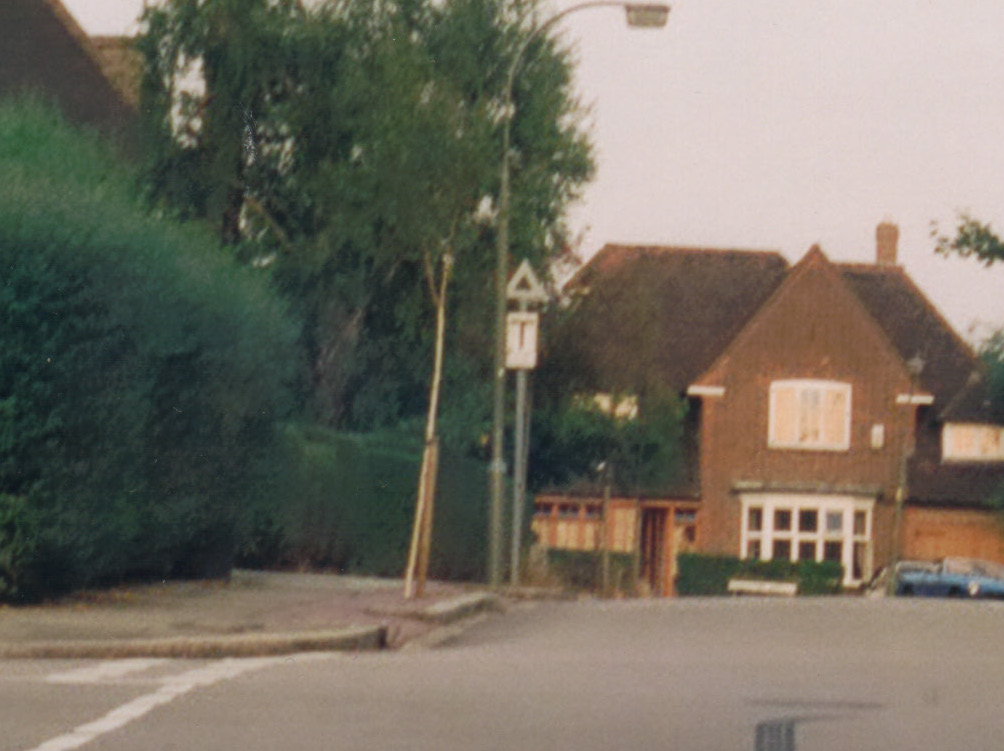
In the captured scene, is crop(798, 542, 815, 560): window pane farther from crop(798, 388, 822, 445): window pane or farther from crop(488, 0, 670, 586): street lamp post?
crop(488, 0, 670, 586): street lamp post

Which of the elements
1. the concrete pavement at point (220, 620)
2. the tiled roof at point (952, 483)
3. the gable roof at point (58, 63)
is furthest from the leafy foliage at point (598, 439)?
the concrete pavement at point (220, 620)

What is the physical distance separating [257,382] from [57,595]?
4058mm

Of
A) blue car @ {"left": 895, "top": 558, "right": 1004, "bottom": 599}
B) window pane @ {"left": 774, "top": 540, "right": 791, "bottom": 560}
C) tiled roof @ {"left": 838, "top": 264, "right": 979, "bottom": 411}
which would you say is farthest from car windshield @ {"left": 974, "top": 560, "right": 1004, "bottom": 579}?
tiled roof @ {"left": 838, "top": 264, "right": 979, "bottom": 411}

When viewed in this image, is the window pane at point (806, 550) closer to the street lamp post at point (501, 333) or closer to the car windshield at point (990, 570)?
the car windshield at point (990, 570)

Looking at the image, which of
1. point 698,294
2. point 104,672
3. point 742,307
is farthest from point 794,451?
point 104,672

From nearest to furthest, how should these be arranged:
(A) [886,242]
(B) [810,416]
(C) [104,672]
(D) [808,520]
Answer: (C) [104,672] → (D) [808,520] → (B) [810,416] → (A) [886,242]

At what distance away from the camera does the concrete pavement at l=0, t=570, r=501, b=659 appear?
1491 cm

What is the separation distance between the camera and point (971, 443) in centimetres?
6581

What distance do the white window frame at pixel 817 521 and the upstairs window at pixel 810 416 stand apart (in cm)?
143

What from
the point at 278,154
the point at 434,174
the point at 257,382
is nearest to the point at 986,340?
the point at 278,154

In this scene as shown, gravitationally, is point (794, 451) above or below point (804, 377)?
below

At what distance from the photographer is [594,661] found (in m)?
15.1

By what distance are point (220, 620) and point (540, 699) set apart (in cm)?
560

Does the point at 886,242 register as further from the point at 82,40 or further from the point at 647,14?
the point at 647,14
